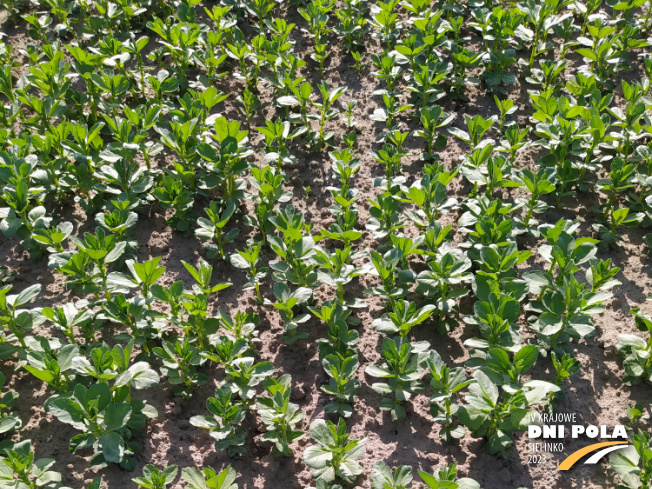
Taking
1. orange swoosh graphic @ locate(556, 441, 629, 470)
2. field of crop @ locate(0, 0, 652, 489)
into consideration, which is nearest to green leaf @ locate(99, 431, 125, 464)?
field of crop @ locate(0, 0, 652, 489)

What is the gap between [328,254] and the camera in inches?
138

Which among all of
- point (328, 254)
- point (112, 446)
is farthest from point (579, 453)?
point (112, 446)

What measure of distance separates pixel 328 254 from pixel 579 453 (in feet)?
5.39

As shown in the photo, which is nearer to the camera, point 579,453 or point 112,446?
point 112,446

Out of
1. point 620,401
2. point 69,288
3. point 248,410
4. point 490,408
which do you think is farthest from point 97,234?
point 620,401

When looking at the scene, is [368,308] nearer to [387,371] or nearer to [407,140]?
[387,371]

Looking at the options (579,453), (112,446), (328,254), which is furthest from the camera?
(328,254)

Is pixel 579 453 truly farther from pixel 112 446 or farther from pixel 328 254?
pixel 112 446

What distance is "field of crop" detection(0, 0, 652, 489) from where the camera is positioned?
297cm

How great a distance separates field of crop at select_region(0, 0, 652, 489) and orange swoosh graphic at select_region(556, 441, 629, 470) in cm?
6

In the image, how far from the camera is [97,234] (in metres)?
3.50

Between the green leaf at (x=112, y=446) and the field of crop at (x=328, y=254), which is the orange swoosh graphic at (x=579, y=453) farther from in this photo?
the green leaf at (x=112, y=446)

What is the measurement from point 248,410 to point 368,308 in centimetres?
95

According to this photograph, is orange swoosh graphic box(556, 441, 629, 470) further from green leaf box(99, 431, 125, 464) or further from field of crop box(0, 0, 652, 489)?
green leaf box(99, 431, 125, 464)
